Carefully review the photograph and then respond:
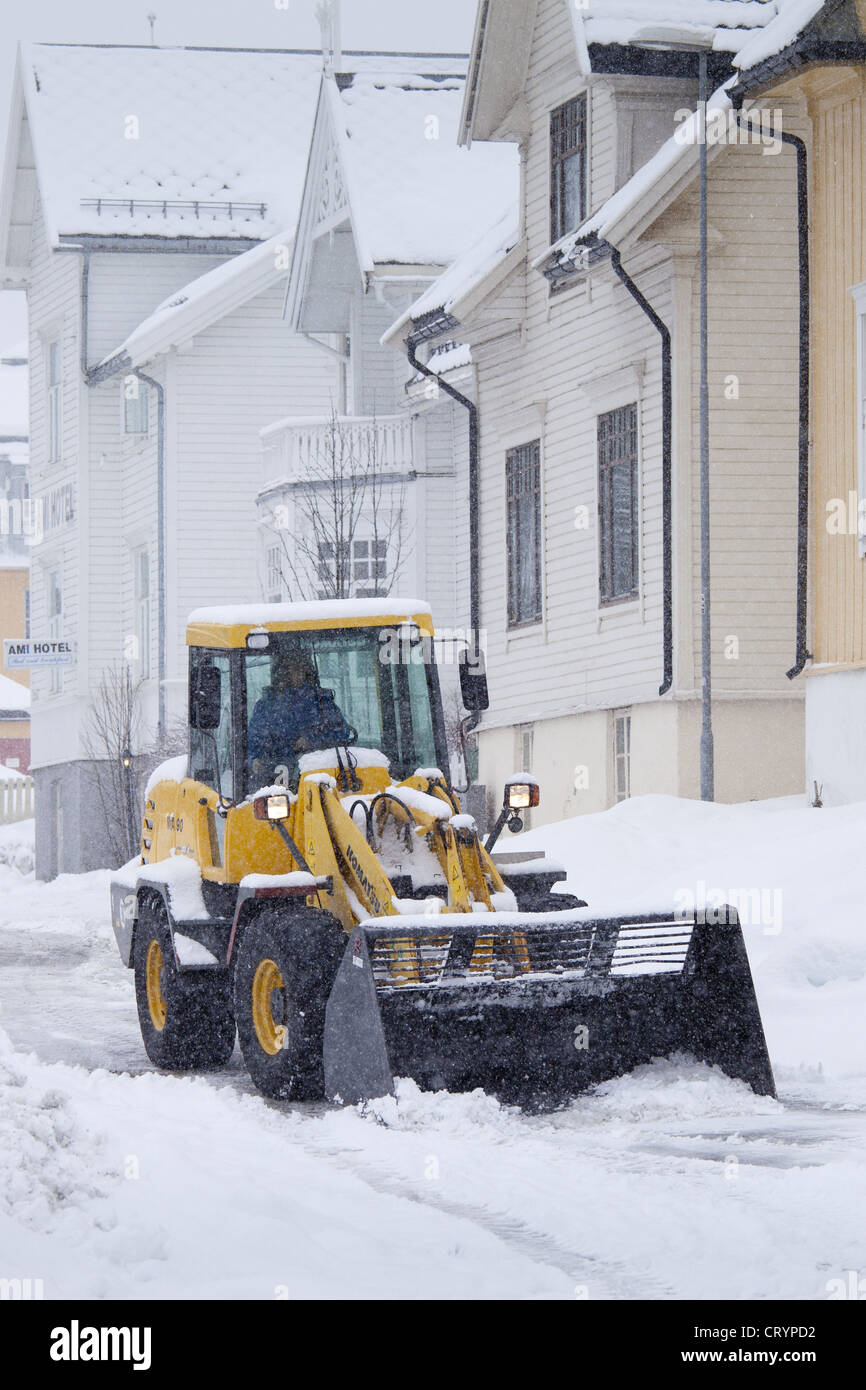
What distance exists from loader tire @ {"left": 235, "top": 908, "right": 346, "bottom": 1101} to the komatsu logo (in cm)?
26

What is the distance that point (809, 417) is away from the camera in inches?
747

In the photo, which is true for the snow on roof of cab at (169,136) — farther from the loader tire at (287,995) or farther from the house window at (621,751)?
the loader tire at (287,995)

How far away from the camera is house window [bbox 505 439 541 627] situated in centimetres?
2458

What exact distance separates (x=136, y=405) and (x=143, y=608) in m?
3.27

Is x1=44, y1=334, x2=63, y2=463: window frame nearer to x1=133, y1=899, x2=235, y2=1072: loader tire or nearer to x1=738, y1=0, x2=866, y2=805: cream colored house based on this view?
x1=738, y1=0, x2=866, y2=805: cream colored house

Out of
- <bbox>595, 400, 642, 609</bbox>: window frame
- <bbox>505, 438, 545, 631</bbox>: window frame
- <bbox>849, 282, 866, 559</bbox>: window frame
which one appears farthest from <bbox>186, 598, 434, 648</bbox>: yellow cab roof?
<bbox>505, 438, 545, 631</bbox>: window frame

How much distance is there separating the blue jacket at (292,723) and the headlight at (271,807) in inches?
29.7

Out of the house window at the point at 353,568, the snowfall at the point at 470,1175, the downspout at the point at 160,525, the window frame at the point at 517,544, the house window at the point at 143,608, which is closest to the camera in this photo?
the snowfall at the point at 470,1175

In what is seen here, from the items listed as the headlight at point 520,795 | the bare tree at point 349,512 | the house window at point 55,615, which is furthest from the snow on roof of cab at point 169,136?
the headlight at point 520,795

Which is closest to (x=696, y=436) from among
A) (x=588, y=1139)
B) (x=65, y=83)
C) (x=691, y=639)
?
(x=691, y=639)

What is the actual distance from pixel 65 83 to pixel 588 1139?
31.3 metres

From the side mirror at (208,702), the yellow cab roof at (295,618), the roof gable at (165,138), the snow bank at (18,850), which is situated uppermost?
the roof gable at (165,138)

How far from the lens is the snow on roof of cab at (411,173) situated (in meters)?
29.1
